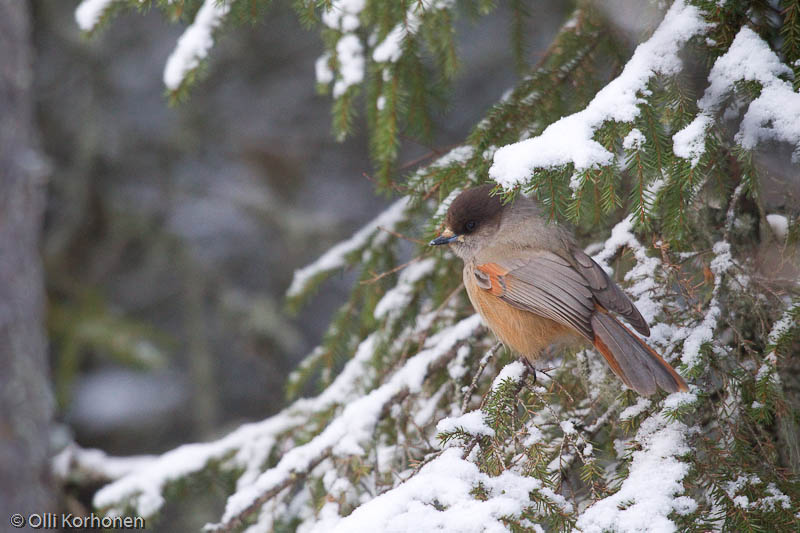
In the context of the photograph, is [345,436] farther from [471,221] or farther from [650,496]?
[650,496]

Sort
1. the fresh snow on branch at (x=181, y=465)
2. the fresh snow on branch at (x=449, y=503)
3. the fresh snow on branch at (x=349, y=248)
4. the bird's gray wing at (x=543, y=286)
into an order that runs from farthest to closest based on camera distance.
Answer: the fresh snow on branch at (x=349, y=248)
the fresh snow on branch at (x=181, y=465)
the bird's gray wing at (x=543, y=286)
the fresh snow on branch at (x=449, y=503)

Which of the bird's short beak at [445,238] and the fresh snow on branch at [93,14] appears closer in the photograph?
the bird's short beak at [445,238]

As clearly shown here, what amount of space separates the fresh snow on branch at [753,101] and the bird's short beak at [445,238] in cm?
100

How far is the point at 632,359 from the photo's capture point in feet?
6.56

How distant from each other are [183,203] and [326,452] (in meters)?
4.31

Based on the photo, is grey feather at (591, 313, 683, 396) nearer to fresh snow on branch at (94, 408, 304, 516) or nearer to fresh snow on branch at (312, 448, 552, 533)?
fresh snow on branch at (312, 448, 552, 533)

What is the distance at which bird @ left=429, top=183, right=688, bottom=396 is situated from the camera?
223 centimetres

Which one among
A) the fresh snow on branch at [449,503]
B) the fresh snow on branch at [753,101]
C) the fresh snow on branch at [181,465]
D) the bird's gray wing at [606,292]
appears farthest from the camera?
the fresh snow on branch at [181,465]

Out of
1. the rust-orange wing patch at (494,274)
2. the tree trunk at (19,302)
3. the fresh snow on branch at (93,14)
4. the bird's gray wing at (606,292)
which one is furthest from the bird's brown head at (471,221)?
the tree trunk at (19,302)

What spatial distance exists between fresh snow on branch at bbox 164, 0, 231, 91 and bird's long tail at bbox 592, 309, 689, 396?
5.97 ft

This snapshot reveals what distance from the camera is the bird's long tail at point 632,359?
1.89 m

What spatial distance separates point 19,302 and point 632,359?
414cm

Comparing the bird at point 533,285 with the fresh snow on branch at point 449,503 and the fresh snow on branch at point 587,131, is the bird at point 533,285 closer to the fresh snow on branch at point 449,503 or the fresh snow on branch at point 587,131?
the fresh snow on branch at point 587,131

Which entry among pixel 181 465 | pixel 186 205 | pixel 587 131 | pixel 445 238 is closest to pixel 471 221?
pixel 445 238
